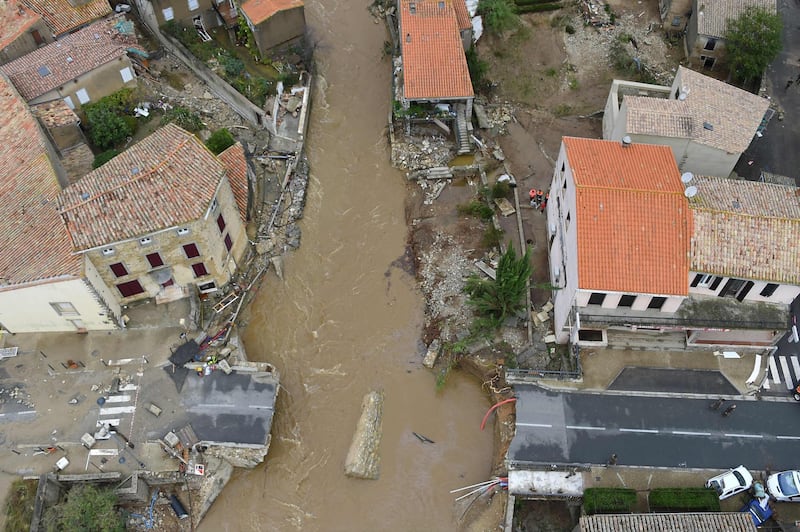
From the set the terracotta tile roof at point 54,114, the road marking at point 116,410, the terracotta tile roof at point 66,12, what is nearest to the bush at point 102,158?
the terracotta tile roof at point 54,114

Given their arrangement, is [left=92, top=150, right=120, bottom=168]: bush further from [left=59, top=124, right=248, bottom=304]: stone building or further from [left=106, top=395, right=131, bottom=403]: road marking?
[left=106, top=395, right=131, bottom=403]: road marking

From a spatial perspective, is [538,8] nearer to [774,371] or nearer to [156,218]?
[774,371]

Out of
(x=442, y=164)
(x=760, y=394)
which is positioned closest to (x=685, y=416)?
(x=760, y=394)

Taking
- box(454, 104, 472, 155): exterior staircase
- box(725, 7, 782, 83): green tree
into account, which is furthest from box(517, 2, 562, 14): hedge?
box(725, 7, 782, 83): green tree

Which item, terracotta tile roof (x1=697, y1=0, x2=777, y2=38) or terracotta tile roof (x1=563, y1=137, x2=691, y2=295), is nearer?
terracotta tile roof (x1=563, y1=137, x2=691, y2=295)

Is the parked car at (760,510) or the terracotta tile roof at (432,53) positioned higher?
the terracotta tile roof at (432,53)

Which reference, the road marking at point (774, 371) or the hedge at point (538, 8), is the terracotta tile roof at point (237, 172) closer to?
the hedge at point (538, 8)
